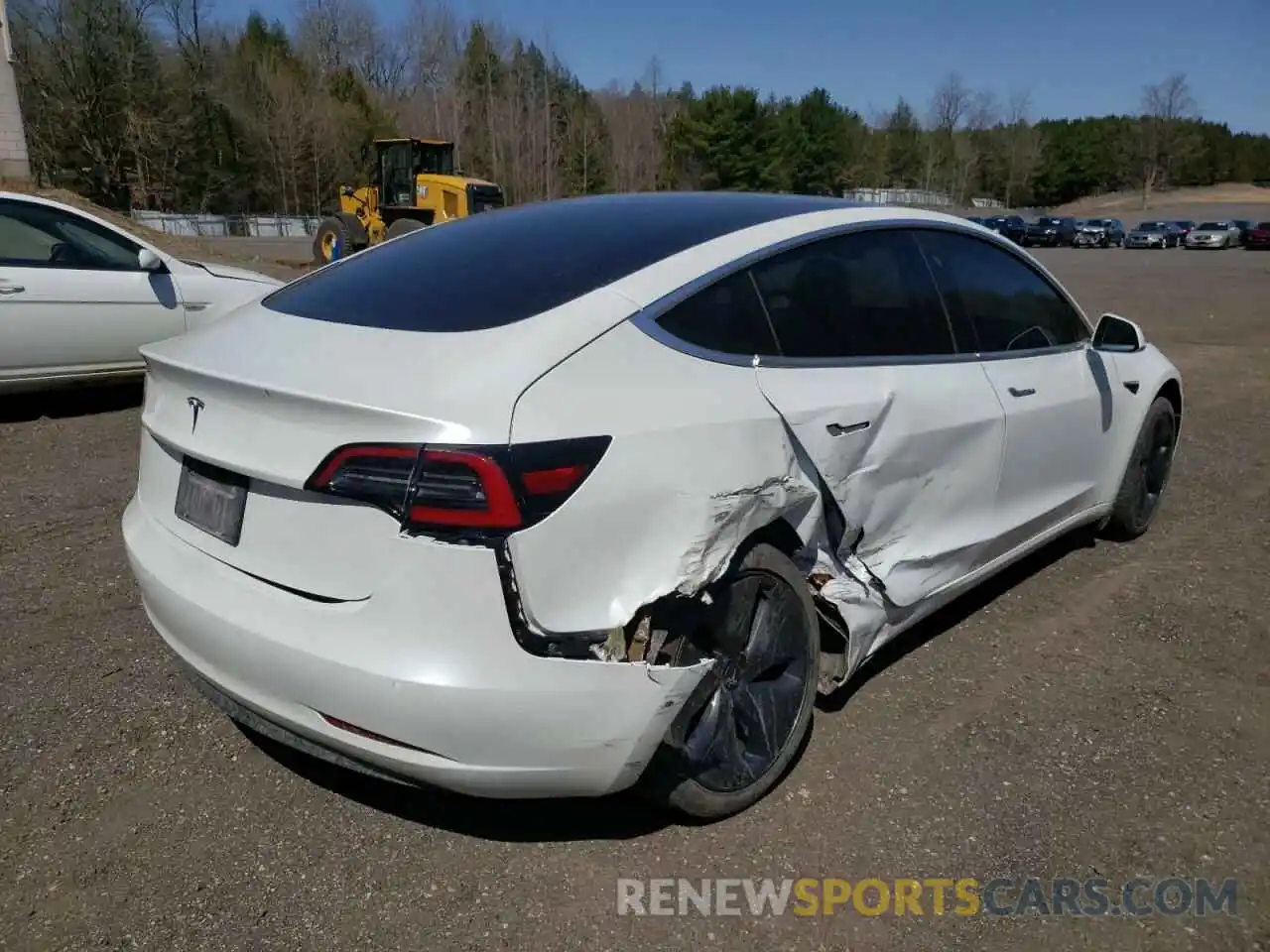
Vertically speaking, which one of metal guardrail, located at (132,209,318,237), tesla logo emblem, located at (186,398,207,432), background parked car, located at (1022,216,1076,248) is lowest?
metal guardrail, located at (132,209,318,237)

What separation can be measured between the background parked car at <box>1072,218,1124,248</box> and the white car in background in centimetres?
4919

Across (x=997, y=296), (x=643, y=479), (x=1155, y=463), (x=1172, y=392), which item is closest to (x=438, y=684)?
(x=643, y=479)

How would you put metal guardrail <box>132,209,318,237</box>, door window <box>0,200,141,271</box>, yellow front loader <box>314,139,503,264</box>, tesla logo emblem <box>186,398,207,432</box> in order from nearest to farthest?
tesla logo emblem <box>186,398,207,432</box>
door window <box>0,200,141,271</box>
yellow front loader <box>314,139,503,264</box>
metal guardrail <box>132,209,318,237</box>

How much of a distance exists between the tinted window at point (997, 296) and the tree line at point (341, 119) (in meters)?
54.2

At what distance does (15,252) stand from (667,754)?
6484mm

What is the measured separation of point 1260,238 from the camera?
144 ft

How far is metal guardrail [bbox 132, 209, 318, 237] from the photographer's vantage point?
50375mm

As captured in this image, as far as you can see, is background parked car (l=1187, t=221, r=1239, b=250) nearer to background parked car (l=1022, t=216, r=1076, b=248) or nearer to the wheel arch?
background parked car (l=1022, t=216, r=1076, b=248)

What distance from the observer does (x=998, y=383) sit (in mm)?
3611

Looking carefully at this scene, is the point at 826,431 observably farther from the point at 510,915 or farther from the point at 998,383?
the point at 510,915

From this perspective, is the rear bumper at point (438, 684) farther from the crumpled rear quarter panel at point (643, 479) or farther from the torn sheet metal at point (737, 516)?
the torn sheet metal at point (737, 516)

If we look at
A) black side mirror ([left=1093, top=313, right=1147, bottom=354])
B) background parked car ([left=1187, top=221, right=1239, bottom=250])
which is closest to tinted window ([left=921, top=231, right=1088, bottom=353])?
black side mirror ([left=1093, top=313, right=1147, bottom=354])

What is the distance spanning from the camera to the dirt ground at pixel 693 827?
238 centimetres

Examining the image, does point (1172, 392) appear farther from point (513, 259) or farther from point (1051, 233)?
point (1051, 233)
